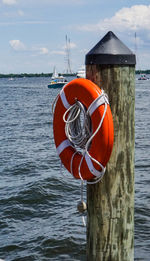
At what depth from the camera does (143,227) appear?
594 cm

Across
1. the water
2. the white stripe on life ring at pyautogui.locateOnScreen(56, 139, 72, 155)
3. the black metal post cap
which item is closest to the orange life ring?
the white stripe on life ring at pyautogui.locateOnScreen(56, 139, 72, 155)

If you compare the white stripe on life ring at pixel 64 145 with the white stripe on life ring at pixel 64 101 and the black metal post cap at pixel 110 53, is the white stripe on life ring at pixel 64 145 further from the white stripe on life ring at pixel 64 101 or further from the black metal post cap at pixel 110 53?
the black metal post cap at pixel 110 53

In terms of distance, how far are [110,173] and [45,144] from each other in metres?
10.4

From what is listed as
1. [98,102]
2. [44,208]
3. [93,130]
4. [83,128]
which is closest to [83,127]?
[83,128]

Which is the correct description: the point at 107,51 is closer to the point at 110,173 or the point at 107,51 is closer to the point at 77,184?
the point at 110,173

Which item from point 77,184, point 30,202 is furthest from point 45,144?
point 30,202

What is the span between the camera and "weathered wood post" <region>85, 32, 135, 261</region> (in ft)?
9.21

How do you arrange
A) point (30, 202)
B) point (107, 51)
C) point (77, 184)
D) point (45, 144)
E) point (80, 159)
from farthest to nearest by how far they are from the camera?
1. point (45, 144)
2. point (77, 184)
3. point (30, 202)
4. point (80, 159)
5. point (107, 51)

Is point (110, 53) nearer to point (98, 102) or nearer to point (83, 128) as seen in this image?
point (98, 102)

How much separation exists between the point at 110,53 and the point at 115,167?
0.80 m

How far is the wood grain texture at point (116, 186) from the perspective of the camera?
282cm

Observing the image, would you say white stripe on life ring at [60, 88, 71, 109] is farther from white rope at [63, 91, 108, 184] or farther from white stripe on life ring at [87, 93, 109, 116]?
white stripe on life ring at [87, 93, 109, 116]

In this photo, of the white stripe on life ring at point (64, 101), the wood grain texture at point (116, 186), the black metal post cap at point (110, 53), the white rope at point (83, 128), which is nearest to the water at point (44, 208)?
the wood grain texture at point (116, 186)

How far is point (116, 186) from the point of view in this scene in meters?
2.91
